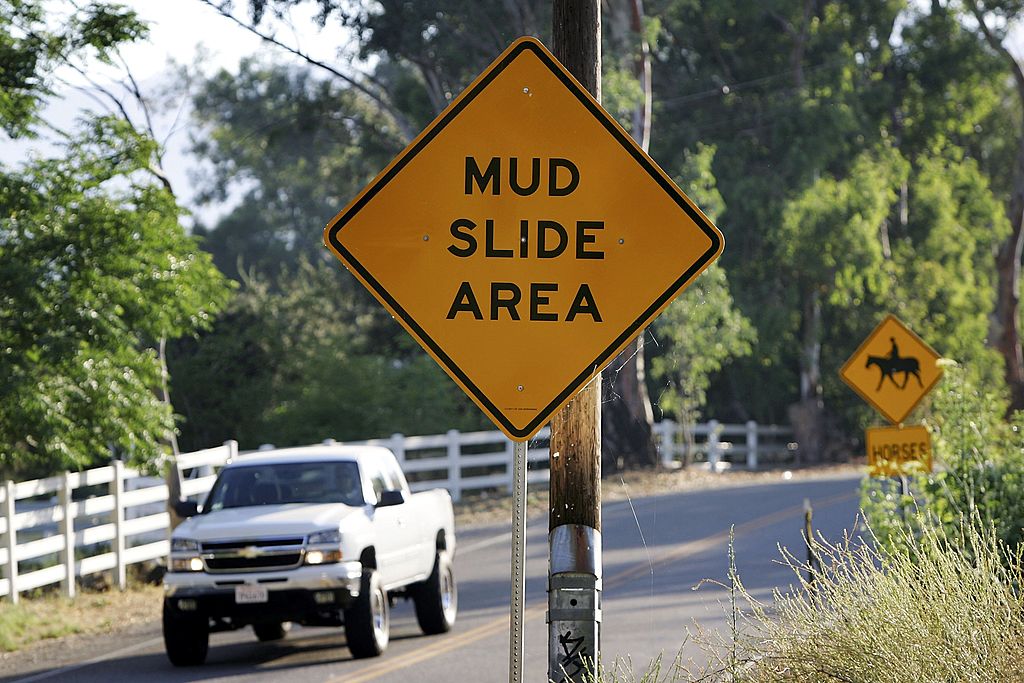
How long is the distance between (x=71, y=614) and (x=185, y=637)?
396cm

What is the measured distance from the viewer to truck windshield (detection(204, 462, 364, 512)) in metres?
13.1

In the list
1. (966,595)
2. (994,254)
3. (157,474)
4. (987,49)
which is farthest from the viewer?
(994,254)

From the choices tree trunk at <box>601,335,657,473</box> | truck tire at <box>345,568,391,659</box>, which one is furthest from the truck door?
tree trunk at <box>601,335,657,473</box>

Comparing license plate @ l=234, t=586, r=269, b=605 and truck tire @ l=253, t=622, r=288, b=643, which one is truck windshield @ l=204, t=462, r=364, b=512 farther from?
truck tire @ l=253, t=622, r=288, b=643

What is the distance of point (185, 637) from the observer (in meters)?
12.3

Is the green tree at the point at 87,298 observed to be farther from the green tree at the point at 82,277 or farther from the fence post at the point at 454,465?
the fence post at the point at 454,465

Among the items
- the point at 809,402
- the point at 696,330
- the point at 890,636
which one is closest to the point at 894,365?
the point at 890,636

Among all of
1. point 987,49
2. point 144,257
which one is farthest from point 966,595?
point 987,49

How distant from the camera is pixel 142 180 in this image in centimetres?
1705

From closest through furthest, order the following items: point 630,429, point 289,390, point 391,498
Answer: point 391,498 < point 289,390 < point 630,429

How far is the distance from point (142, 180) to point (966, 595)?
39.2 ft

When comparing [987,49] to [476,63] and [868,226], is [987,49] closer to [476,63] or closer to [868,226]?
[868,226]

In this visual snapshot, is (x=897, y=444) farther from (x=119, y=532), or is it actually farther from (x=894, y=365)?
(x=119, y=532)

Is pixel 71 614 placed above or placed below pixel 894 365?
below
